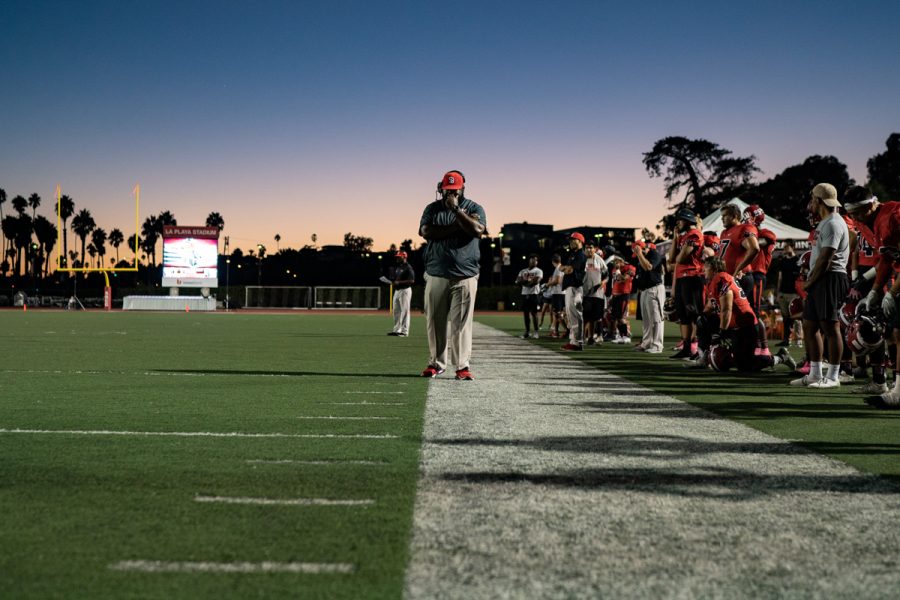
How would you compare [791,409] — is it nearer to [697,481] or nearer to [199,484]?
[697,481]

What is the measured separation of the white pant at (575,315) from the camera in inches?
591

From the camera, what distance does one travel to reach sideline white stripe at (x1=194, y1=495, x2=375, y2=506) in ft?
11.7

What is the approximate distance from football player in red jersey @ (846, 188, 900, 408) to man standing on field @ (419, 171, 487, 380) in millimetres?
3700

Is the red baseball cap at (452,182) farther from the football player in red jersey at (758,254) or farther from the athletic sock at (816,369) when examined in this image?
the football player in red jersey at (758,254)

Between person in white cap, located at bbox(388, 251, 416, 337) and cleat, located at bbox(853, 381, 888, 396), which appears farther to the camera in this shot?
person in white cap, located at bbox(388, 251, 416, 337)

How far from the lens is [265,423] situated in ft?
19.3

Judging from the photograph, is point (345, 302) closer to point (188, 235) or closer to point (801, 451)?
point (188, 235)

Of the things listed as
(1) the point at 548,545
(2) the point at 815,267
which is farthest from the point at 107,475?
(2) the point at 815,267

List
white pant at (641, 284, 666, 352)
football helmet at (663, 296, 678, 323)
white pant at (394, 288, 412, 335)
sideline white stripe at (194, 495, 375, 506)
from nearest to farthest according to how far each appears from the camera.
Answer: sideline white stripe at (194, 495, 375, 506), football helmet at (663, 296, 678, 323), white pant at (641, 284, 666, 352), white pant at (394, 288, 412, 335)

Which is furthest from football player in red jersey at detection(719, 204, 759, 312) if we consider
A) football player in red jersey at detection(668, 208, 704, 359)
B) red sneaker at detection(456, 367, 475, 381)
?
red sneaker at detection(456, 367, 475, 381)

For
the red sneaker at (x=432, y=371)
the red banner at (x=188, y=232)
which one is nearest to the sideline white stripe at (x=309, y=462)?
the red sneaker at (x=432, y=371)

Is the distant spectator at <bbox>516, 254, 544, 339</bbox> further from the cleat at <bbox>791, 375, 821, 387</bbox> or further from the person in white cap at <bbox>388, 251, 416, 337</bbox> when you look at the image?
the cleat at <bbox>791, 375, 821, 387</bbox>

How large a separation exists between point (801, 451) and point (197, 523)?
3.51 meters

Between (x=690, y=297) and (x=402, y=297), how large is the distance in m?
9.44
